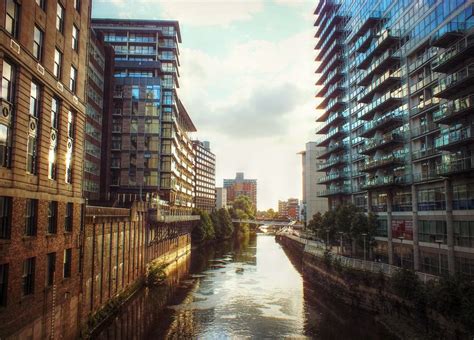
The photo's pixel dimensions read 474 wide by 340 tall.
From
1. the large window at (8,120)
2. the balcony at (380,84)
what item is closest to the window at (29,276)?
the large window at (8,120)

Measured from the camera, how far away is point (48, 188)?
79.2 ft

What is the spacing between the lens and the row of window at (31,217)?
1945 cm

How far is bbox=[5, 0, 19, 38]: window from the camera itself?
778 inches

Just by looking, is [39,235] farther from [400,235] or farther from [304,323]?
[400,235]

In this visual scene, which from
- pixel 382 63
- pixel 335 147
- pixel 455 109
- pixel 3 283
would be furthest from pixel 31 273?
pixel 335 147

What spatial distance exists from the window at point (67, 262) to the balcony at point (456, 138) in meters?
32.2

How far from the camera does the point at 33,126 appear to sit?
74.1ft

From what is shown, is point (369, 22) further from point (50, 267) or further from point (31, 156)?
point (50, 267)

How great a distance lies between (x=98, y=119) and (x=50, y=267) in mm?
47793

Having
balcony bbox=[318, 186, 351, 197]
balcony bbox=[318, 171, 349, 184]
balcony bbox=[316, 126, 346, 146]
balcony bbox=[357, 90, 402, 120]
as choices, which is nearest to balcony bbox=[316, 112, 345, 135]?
balcony bbox=[316, 126, 346, 146]

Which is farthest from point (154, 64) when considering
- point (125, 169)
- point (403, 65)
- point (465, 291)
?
point (465, 291)

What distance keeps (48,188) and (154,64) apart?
6402 cm

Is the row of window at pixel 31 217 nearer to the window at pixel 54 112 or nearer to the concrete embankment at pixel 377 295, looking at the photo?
the window at pixel 54 112

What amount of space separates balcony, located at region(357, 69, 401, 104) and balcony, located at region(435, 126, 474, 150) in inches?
521
